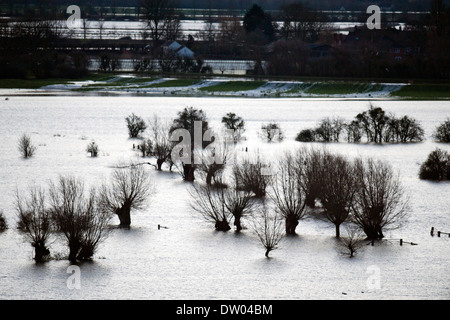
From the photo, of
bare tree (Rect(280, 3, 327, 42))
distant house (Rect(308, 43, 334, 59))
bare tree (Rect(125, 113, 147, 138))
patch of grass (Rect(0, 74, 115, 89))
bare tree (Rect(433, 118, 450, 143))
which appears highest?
bare tree (Rect(280, 3, 327, 42))

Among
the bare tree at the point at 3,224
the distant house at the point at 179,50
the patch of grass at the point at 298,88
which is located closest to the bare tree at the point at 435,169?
the bare tree at the point at 3,224

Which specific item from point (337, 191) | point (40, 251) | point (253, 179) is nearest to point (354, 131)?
point (253, 179)

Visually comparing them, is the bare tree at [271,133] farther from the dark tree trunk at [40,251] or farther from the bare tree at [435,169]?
the dark tree trunk at [40,251]

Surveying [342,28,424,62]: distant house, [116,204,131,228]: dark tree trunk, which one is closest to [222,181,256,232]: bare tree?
[116,204,131,228]: dark tree trunk

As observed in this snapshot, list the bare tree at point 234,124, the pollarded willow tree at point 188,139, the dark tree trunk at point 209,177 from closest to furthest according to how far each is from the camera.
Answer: the dark tree trunk at point 209,177
the pollarded willow tree at point 188,139
the bare tree at point 234,124

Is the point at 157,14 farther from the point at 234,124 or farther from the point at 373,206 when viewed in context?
the point at 373,206

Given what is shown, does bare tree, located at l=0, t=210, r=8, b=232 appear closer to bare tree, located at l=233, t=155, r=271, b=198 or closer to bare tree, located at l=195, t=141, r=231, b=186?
bare tree, located at l=233, t=155, r=271, b=198

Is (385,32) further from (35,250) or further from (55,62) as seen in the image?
(35,250)
